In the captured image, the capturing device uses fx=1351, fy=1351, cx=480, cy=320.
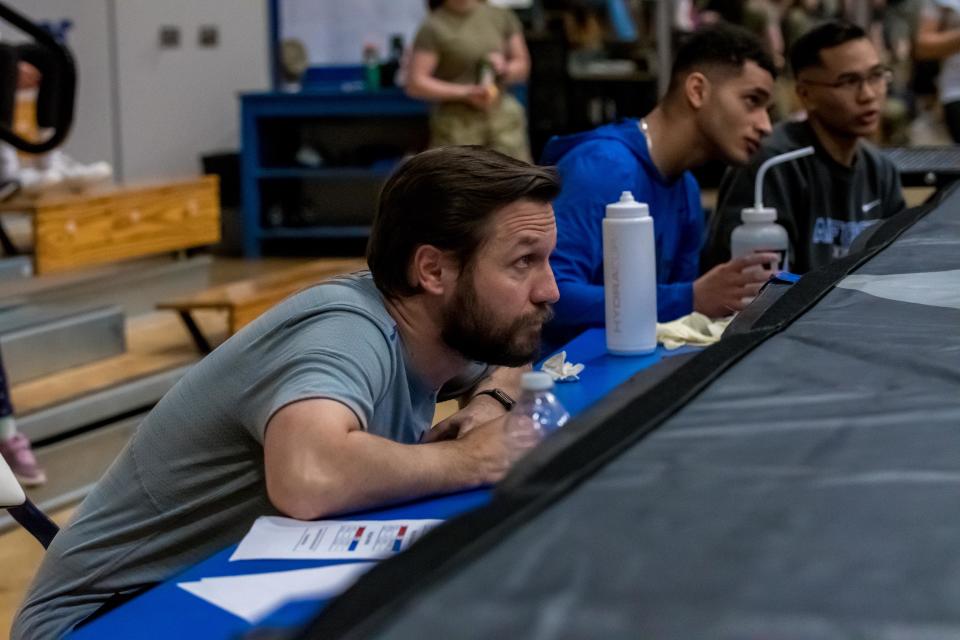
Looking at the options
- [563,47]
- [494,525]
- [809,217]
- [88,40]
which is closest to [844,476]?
[494,525]

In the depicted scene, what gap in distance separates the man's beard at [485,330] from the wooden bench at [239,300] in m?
3.08

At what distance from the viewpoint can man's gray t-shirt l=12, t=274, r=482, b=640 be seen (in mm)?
1490

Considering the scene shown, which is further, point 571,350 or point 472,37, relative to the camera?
point 472,37

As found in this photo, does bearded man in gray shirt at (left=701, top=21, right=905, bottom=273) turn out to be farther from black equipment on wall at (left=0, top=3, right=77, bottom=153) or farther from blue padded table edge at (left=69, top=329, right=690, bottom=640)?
black equipment on wall at (left=0, top=3, right=77, bottom=153)

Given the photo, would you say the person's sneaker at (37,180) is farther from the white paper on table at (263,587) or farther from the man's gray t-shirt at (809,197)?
the white paper on table at (263,587)

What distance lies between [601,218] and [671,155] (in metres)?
0.32

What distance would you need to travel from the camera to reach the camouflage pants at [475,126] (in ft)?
17.8

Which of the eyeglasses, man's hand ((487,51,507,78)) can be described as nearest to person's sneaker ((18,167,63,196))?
man's hand ((487,51,507,78))

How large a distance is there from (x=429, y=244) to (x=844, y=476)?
79cm

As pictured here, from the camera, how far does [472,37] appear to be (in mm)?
5449

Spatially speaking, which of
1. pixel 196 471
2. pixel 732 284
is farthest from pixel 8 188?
pixel 196 471

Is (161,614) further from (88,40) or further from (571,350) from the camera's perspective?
(88,40)

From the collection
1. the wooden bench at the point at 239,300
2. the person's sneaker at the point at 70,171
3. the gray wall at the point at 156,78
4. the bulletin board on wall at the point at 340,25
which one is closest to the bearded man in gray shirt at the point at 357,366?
the wooden bench at the point at 239,300

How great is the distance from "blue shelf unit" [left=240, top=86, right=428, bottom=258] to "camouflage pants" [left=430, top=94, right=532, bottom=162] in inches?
76.7
